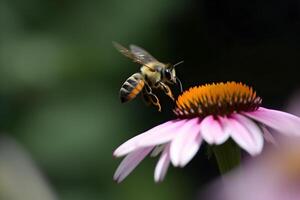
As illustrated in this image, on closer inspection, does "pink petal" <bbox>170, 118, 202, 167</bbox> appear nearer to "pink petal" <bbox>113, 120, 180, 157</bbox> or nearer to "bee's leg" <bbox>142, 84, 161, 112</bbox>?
"pink petal" <bbox>113, 120, 180, 157</bbox>

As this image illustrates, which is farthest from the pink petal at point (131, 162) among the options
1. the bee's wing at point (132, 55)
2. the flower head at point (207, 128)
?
the bee's wing at point (132, 55)

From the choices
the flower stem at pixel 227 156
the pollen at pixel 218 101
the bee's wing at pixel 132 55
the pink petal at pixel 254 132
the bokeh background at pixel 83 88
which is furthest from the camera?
the bokeh background at pixel 83 88

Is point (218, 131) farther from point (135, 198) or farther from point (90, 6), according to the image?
point (90, 6)

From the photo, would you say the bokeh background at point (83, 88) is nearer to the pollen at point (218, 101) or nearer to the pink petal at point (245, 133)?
the pollen at point (218, 101)

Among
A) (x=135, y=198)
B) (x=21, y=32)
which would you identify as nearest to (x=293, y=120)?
(x=135, y=198)

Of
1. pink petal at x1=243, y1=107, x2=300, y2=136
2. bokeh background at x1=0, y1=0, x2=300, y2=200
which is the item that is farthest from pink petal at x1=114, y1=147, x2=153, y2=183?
bokeh background at x1=0, y1=0, x2=300, y2=200

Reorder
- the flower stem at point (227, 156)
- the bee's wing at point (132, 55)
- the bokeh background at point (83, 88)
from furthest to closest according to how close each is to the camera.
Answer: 1. the bokeh background at point (83, 88)
2. the bee's wing at point (132, 55)
3. the flower stem at point (227, 156)
